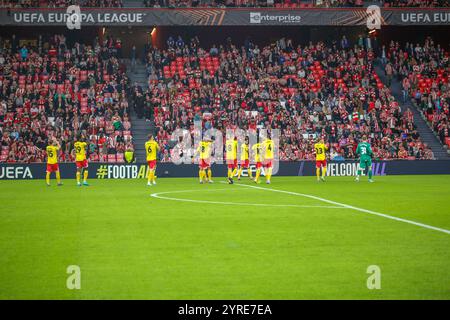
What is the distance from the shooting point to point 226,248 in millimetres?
11820

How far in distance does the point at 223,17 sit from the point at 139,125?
379 inches

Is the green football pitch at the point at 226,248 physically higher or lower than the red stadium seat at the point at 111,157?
lower

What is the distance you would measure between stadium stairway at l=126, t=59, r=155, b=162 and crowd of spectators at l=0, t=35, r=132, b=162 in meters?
0.99

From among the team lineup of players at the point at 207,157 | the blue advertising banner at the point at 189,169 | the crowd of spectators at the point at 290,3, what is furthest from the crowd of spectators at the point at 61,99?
the team lineup of players at the point at 207,157

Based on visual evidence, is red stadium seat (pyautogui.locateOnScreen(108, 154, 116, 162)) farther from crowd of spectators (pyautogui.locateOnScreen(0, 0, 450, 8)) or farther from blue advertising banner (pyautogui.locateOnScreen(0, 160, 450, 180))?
crowd of spectators (pyautogui.locateOnScreen(0, 0, 450, 8))

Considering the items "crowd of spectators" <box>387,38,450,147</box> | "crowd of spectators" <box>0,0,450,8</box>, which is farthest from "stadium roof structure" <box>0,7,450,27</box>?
"crowd of spectators" <box>387,38,450,147</box>

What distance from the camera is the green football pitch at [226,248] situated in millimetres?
8656

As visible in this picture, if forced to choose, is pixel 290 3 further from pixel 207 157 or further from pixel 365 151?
pixel 207 157

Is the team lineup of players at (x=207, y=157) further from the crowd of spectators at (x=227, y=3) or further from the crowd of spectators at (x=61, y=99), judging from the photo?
the crowd of spectators at (x=227, y=3)

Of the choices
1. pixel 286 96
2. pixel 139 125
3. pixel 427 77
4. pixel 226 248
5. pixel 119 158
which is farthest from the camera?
pixel 427 77

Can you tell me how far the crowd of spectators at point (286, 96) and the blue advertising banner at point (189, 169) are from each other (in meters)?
1.05

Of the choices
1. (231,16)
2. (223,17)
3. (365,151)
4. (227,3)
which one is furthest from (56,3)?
(365,151)

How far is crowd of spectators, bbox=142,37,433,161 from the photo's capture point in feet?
135

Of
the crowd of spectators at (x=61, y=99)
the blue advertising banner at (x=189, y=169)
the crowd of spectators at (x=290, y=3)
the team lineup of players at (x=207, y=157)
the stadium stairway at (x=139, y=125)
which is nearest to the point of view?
Result: the team lineup of players at (x=207, y=157)
